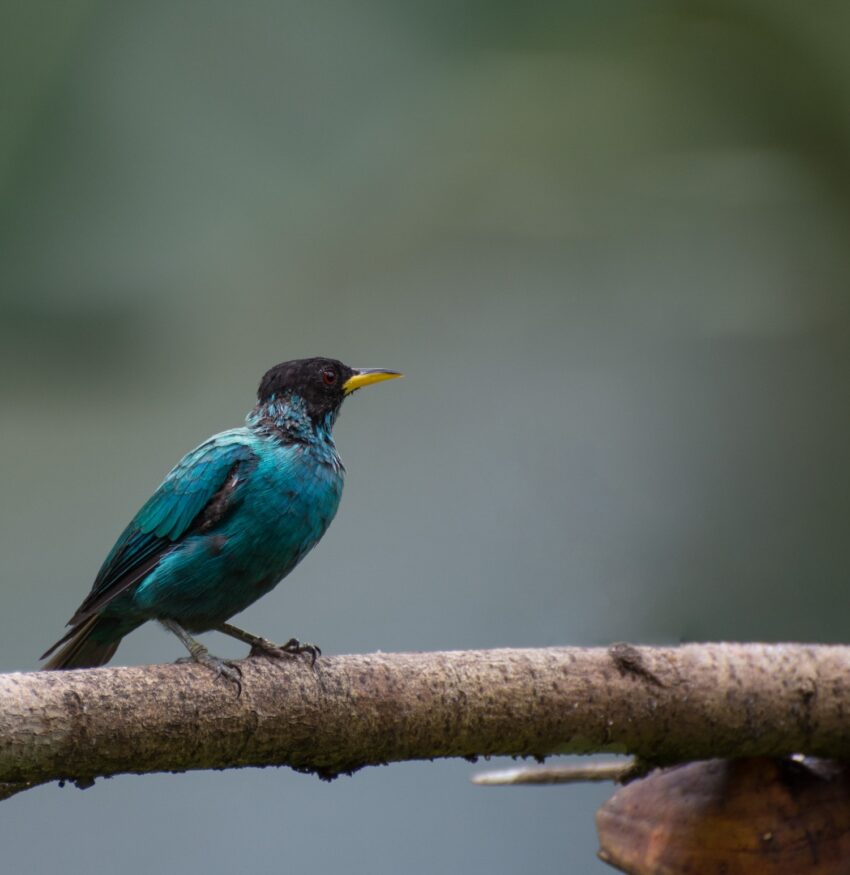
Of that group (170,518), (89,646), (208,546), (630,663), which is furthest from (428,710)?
(89,646)

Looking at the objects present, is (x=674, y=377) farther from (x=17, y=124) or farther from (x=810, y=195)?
(x=17, y=124)

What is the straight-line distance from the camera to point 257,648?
3.01m

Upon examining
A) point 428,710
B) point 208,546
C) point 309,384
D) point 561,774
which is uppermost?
point 309,384

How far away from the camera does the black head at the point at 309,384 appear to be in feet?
11.5

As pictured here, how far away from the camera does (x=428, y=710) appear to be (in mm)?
2691

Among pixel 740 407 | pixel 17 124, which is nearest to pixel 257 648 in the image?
pixel 17 124

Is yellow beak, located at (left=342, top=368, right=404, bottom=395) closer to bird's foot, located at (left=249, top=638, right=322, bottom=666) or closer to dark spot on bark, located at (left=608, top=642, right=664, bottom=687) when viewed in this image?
bird's foot, located at (left=249, top=638, right=322, bottom=666)

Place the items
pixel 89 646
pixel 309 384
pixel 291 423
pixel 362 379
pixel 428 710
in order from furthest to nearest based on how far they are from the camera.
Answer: pixel 362 379, pixel 309 384, pixel 291 423, pixel 89 646, pixel 428 710

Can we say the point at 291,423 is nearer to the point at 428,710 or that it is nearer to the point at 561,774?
the point at 428,710

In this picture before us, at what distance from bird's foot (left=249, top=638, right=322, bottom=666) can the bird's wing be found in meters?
0.33

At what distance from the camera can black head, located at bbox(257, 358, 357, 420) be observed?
11.5 ft

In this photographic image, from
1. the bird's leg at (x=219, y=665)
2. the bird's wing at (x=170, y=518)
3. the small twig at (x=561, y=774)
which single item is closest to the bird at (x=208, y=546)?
the bird's wing at (x=170, y=518)

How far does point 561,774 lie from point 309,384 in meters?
1.28

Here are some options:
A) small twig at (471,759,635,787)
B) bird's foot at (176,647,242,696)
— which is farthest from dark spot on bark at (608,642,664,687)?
bird's foot at (176,647,242,696)
